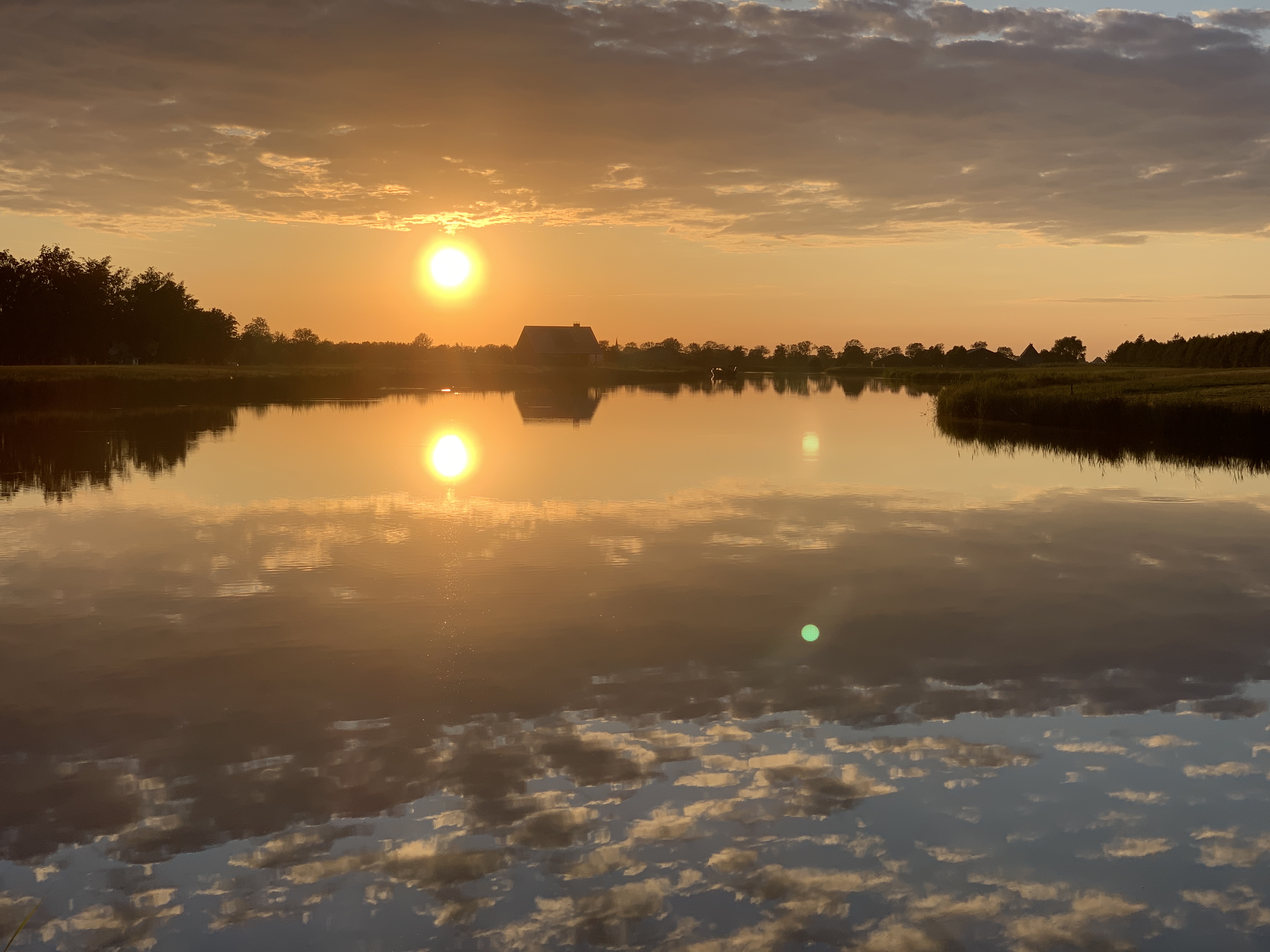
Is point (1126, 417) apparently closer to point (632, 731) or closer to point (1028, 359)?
point (632, 731)

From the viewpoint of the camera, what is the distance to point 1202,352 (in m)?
121

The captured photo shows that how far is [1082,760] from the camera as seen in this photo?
25.9 ft

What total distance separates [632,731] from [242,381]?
266ft

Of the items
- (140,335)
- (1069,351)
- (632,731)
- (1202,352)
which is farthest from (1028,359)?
(632,731)

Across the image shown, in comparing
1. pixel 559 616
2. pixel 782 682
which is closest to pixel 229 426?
pixel 559 616

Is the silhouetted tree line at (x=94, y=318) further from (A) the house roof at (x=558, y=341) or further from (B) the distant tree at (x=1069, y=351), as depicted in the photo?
(B) the distant tree at (x=1069, y=351)

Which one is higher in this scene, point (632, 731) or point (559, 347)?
point (559, 347)

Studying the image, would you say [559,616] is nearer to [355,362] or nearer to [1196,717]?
[1196,717]

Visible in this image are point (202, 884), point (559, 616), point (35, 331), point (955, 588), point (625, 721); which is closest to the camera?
point (202, 884)

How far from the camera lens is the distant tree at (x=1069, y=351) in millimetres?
186000

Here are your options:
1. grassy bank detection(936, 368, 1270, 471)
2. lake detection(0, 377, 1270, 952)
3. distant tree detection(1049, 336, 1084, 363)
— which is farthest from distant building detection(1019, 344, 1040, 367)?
lake detection(0, 377, 1270, 952)

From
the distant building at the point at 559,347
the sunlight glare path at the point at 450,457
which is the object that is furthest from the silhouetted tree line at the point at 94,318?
the sunlight glare path at the point at 450,457

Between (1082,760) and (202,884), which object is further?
(1082,760)

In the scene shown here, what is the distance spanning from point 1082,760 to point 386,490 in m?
18.5
